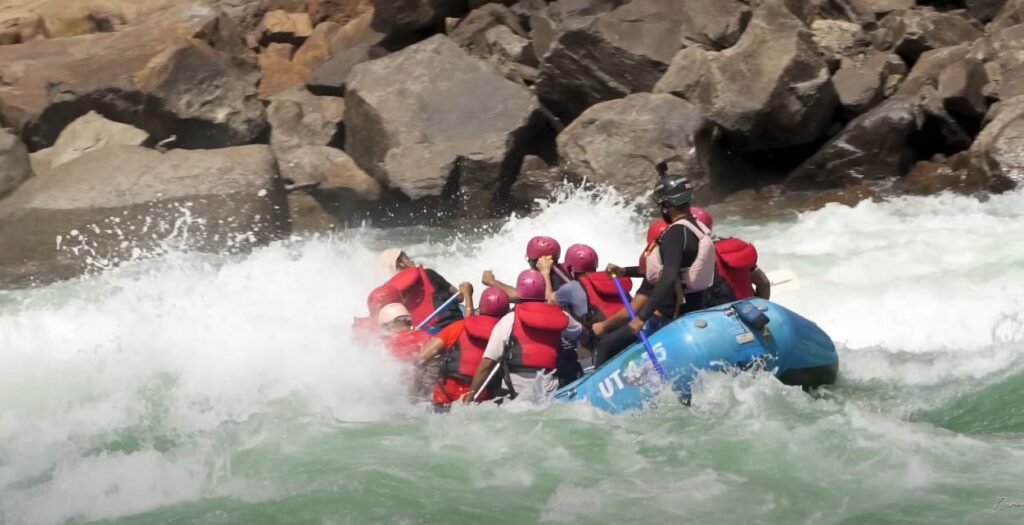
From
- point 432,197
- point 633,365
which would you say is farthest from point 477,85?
point 633,365

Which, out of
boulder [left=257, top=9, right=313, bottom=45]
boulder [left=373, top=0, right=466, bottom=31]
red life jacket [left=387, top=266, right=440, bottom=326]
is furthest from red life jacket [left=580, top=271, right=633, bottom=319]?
boulder [left=257, top=9, right=313, bottom=45]

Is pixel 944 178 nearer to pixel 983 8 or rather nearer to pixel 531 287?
pixel 983 8

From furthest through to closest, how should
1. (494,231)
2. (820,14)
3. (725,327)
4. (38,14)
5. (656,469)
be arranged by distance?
(38,14) < (820,14) < (494,231) < (725,327) < (656,469)

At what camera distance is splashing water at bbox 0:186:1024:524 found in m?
5.17

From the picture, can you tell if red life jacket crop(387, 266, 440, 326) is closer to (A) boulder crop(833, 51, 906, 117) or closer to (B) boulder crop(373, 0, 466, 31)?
(A) boulder crop(833, 51, 906, 117)

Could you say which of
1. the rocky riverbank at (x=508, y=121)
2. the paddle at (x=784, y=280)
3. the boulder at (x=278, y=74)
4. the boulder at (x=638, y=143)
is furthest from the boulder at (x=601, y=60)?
the paddle at (x=784, y=280)

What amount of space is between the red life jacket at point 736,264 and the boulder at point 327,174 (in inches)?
227

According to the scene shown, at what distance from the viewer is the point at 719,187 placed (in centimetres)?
1186

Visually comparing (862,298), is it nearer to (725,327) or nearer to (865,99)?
(725,327)

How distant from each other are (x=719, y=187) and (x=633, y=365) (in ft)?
19.7

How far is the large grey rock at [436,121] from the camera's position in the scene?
38.0 feet

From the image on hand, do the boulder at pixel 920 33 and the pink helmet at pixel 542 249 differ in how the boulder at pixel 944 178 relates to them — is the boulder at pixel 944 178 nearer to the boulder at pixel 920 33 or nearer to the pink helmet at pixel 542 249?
the boulder at pixel 920 33

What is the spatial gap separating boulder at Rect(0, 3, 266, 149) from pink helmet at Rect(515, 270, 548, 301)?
7.35 meters

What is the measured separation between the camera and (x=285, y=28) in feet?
57.6
